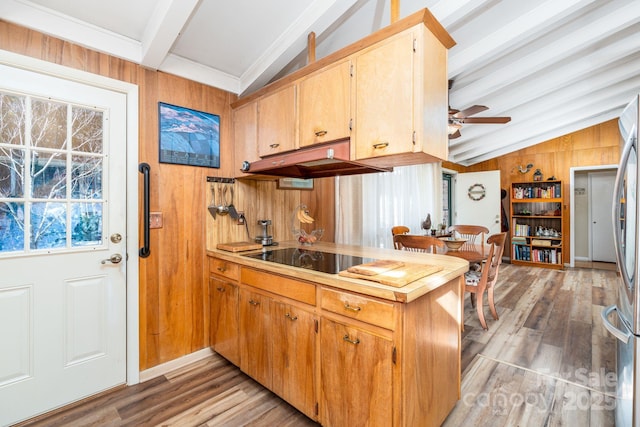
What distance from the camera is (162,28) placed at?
5.53ft

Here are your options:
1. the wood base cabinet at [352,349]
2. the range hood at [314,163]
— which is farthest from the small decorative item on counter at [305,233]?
the wood base cabinet at [352,349]

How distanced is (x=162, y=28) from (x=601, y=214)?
8.08m

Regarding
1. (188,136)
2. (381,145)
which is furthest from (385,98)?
(188,136)

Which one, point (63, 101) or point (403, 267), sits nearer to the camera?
point (403, 267)

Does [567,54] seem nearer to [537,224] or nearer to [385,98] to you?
[385,98]

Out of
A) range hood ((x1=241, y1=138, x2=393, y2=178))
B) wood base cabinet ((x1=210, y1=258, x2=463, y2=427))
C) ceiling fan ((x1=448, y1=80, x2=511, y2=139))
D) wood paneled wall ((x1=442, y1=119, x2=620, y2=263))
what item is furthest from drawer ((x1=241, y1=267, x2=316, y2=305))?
wood paneled wall ((x1=442, y1=119, x2=620, y2=263))

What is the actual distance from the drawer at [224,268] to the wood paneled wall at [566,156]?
18.4 ft

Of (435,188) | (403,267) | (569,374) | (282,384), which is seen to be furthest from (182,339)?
(435,188)

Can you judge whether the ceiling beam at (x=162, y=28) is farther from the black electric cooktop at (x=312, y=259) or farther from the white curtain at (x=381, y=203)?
the white curtain at (x=381, y=203)

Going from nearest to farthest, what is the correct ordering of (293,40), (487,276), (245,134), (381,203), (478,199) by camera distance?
(293,40) < (245,134) < (487,276) < (381,203) < (478,199)

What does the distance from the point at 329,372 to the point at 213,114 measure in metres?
2.16

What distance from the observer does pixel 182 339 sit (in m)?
2.25

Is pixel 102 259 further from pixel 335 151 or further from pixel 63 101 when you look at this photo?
pixel 335 151

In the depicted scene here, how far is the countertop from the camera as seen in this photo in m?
1.21
